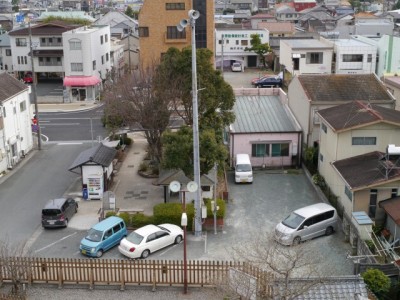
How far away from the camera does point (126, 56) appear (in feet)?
225

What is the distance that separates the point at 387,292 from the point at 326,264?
3.02 metres

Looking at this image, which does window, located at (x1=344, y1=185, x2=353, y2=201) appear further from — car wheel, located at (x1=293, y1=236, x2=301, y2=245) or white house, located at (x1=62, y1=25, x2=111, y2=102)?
white house, located at (x1=62, y1=25, x2=111, y2=102)

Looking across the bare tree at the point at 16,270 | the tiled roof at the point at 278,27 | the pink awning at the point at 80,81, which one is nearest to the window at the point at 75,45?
the pink awning at the point at 80,81

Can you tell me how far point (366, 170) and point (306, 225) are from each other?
4.09 m

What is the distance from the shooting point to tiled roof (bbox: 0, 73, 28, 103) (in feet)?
106

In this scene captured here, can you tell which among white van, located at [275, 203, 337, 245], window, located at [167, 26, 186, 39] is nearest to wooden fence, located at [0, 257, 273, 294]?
white van, located at [275, 203, 337, 245]

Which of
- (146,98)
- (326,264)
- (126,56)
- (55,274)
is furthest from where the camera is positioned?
(126,56)

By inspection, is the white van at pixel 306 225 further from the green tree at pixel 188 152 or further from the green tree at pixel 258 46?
the green tree at pixel 258 46

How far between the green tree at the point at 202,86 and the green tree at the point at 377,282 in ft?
40.3

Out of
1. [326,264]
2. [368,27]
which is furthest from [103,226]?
[368,27]

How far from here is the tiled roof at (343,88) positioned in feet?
104

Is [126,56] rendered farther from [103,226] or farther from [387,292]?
[387,292]

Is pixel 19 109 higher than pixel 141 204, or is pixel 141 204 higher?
pixel 19 109

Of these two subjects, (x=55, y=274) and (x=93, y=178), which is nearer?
(x=55, y=274)
